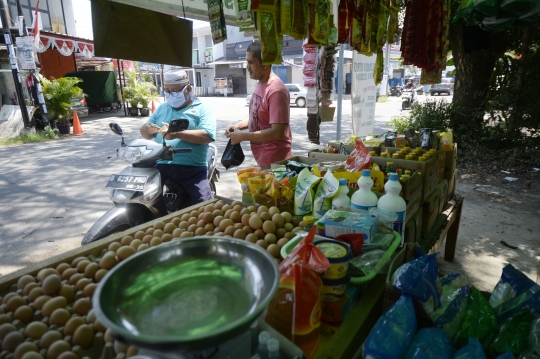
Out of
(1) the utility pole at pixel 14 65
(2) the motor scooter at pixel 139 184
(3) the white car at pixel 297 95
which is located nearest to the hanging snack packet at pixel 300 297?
(2) the motor scooter at pixel 139 184

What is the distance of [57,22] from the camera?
1795 cm

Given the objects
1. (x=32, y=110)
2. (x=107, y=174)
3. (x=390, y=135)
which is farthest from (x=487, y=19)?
(x=32, y=110)

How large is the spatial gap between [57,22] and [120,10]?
20.4 metres

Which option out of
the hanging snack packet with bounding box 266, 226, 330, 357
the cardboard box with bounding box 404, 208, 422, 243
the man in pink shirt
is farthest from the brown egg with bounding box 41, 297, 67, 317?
the man in pink shirt

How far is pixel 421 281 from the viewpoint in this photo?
4.37ft

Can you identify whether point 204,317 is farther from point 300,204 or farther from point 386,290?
point 300,204

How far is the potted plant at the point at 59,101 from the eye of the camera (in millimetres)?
11172

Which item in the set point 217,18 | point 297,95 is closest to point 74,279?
point 217,18

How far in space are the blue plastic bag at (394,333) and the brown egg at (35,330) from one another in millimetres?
1059

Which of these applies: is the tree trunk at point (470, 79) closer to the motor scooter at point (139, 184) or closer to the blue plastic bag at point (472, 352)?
the motor scooter at point (139, 184)

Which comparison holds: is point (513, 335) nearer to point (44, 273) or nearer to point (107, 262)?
point (107, 262)

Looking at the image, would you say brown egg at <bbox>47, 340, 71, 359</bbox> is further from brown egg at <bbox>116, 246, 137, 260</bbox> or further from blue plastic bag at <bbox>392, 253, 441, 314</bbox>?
blue plastic bag at <bbox>392, 253, 441, 314</bbox>

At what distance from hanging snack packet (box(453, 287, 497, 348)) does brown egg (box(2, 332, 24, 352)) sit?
155cm

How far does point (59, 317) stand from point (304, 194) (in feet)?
4.15
